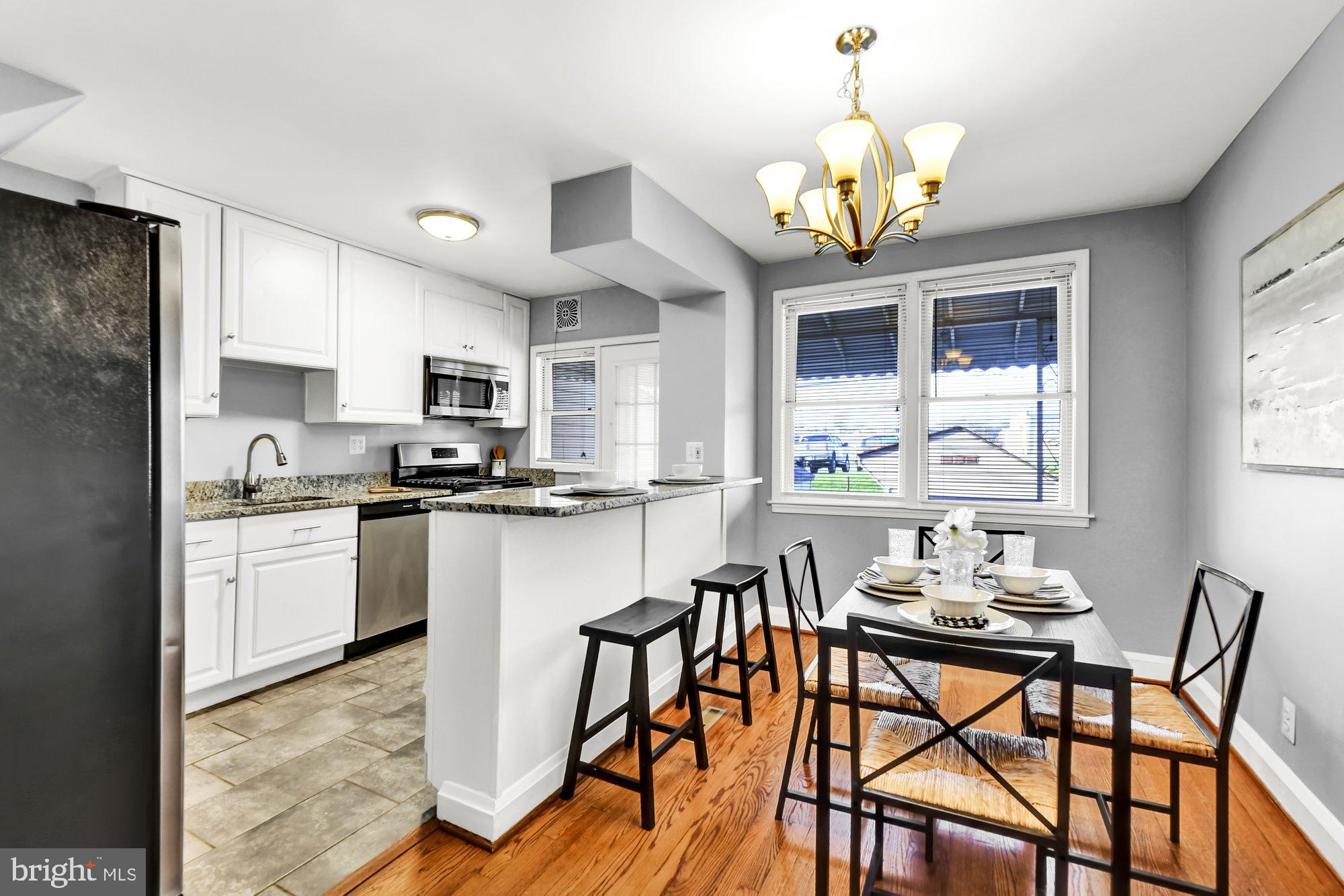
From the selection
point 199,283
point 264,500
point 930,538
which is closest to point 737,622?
point 930,538

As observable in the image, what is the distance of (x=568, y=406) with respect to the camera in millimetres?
5039

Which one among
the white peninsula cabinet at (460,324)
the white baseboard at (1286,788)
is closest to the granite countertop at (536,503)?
the white baseboard at (1286,788)

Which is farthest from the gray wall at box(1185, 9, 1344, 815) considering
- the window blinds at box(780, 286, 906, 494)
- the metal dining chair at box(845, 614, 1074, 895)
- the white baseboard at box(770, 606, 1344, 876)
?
the window blinds at box(780, 286, 906, 494)

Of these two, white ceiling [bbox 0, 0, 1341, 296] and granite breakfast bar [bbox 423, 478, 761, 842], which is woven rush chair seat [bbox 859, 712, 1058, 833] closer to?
granite breakfast bar [bbox 423, 478, 761, 842]

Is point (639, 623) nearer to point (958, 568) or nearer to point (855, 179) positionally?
point (958, 568)

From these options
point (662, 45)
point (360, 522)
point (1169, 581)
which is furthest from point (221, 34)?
point (1169, 581)

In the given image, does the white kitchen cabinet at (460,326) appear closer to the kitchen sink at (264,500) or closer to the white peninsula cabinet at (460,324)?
the white peninsula cabinet at (460,324)

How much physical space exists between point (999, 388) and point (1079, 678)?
237 cm

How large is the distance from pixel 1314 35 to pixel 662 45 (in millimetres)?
1956

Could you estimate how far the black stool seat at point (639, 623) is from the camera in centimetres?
193

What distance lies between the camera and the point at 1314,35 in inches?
72.1

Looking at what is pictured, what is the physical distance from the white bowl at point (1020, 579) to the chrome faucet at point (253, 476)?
367cm

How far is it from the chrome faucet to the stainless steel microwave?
0.90 meters

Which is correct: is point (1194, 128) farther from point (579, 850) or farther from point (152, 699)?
point (152, 699)
